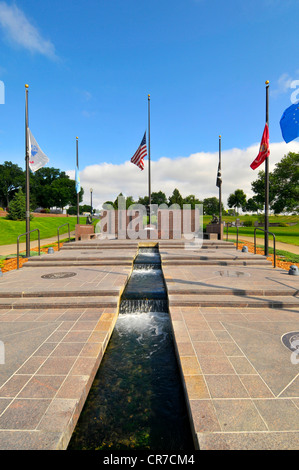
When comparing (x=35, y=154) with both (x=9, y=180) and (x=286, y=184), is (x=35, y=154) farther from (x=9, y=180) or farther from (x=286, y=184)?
(x=9, y=180)

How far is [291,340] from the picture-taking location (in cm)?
409

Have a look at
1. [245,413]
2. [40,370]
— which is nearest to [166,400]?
[245,413]

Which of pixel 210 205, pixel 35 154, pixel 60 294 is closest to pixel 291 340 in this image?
pixel 60 294

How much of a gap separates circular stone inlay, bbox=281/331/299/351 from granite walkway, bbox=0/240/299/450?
1.3 inches

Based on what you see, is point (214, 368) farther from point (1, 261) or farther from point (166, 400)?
point (1, 261)

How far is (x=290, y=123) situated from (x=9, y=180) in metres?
84.8

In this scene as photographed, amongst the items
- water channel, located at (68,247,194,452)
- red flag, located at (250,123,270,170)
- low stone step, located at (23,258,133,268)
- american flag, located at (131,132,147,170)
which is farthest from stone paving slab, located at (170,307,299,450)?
american flag, located at (131,132,147,170)

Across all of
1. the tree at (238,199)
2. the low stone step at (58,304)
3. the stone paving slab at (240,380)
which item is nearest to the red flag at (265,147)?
the stone paving slab at (240,380)

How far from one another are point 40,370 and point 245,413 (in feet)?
8.39

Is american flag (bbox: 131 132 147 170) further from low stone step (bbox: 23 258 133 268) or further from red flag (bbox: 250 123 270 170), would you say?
low stone step (bbox: 23 258 133 268)

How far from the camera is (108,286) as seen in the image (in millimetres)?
6902

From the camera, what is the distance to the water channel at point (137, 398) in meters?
2.53

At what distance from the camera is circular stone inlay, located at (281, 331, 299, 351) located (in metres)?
3.89

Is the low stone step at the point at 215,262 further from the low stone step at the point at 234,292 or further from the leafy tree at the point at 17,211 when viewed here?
the leafy tree at the point at 17,211
